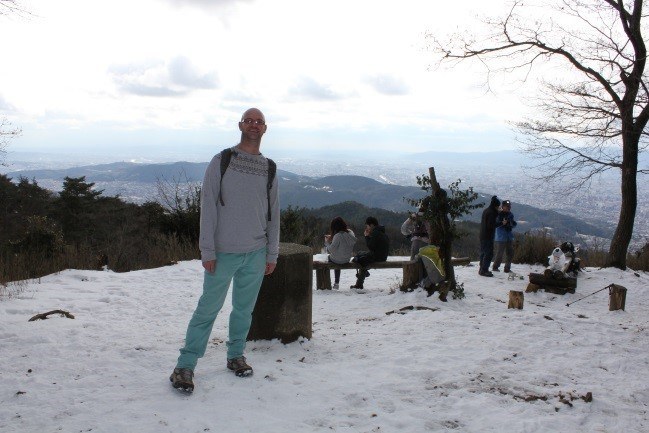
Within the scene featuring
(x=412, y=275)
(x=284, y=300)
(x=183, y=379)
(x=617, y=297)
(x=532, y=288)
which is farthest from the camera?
(x=532, y=288)

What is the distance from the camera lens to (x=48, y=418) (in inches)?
103

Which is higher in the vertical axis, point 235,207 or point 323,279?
point 235,207

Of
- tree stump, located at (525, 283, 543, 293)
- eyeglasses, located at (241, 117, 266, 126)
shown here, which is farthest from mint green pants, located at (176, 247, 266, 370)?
tree stump, located at (525, 283, 543, 293)

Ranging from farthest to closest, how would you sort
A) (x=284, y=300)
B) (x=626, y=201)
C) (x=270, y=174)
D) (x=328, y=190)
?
1. (x=328, y=190)
2. (x=626, y=201)
3. (x=284, y=300)
4. (x=270, y=174)

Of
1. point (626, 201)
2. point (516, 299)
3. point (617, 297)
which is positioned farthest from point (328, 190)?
point (516, 299)

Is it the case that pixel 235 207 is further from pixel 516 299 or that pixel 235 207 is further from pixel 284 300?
pixel 516 299

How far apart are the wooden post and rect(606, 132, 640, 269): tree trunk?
398 cm

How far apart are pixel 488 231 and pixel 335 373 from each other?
642cm

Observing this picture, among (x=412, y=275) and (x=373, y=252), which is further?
(x=373, y=252)

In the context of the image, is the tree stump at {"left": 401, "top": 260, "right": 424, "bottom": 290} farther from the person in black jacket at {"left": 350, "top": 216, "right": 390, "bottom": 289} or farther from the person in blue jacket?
the person in blue jacket

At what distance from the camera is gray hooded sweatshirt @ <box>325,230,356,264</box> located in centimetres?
810

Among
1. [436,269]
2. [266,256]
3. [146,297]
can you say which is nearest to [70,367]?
[266,256]

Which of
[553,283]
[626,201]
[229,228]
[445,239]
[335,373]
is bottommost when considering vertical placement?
[335,373]

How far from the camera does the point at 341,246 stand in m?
8.10
